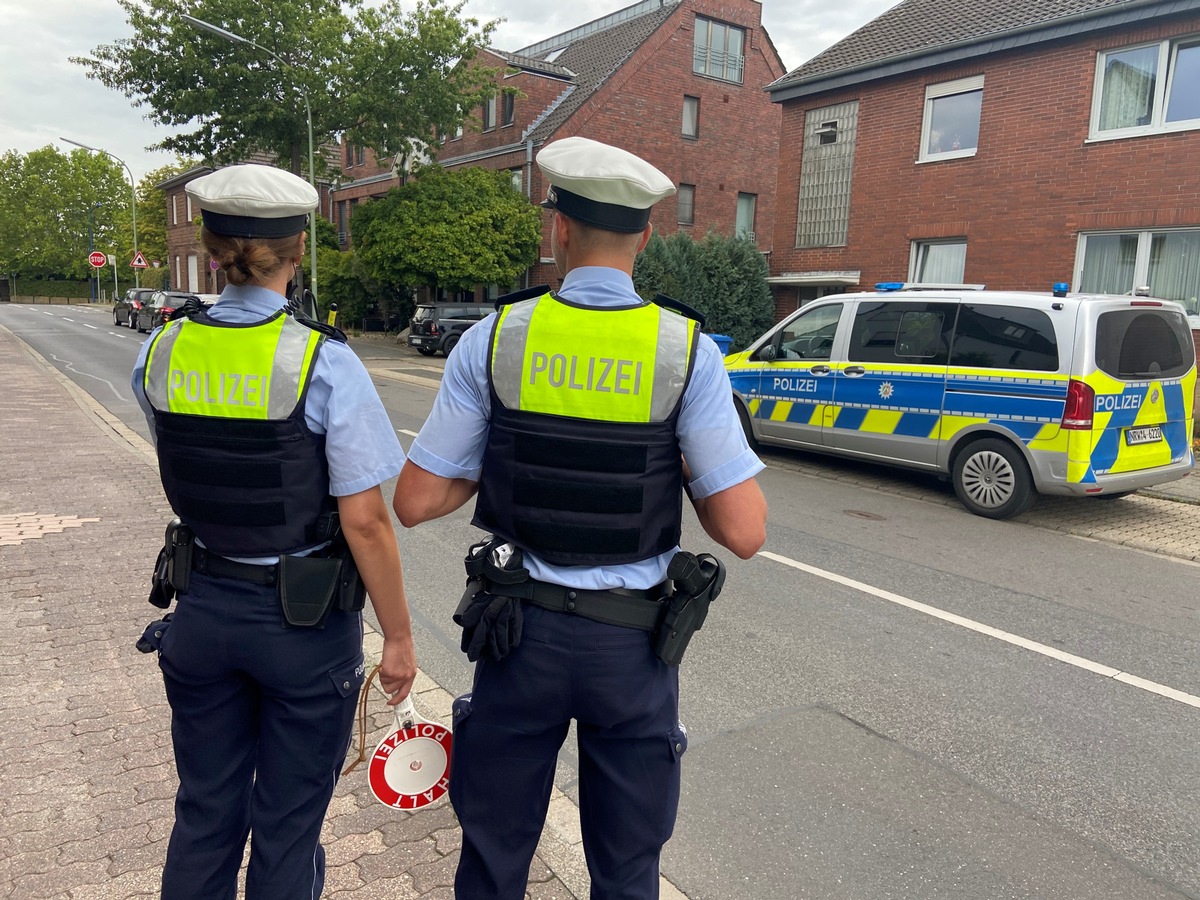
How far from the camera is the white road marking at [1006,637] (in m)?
4.42

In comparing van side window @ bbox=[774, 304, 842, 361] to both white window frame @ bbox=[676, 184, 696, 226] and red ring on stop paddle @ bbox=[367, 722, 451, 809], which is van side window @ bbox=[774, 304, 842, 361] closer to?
red ring on stop paddle @ bbox=[367, 722, 451, 809]

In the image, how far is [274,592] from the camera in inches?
81.8

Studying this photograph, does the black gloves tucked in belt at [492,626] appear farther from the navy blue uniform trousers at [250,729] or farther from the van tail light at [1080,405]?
the van tail light at [1080,405]

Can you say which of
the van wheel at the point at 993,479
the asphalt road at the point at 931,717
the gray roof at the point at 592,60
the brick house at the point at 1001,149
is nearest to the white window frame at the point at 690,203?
the gray roof at the point at 592,60

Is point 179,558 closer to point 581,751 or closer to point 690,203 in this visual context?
point 581,751

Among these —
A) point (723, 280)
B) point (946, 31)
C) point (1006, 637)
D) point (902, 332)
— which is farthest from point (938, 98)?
point (1006, 637)

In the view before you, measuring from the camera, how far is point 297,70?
1057 inches

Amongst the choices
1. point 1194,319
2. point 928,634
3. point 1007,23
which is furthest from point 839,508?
point 1007,23

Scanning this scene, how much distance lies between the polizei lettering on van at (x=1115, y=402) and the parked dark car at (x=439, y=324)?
20161 mm

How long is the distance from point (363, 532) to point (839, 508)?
22.8 feet

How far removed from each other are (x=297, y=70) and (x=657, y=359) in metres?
28.9

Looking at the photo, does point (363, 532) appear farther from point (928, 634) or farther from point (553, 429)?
point (928, 634)

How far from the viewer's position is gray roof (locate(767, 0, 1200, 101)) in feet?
45.2

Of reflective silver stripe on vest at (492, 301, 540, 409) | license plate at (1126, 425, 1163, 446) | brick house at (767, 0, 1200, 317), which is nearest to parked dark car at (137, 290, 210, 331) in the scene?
brick house at (767, 0, 1200, 317)
